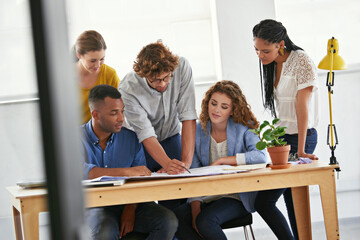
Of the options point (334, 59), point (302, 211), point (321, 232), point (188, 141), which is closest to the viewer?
point (302, 211)

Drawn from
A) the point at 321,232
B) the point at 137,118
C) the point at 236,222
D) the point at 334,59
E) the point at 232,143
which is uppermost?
the point at 334,59

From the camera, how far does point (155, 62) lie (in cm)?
188

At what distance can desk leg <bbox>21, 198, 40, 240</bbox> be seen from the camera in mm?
1660

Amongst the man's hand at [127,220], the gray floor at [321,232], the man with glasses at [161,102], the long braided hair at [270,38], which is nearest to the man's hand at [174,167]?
the man with glasses at [161,102]

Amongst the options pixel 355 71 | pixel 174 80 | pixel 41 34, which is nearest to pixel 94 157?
pixel 174 80

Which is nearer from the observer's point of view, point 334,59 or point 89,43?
point 89,43

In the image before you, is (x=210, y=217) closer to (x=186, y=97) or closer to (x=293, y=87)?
(x=186, y=97)

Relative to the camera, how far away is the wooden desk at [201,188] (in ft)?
5.49

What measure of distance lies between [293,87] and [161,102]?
23.4 inches

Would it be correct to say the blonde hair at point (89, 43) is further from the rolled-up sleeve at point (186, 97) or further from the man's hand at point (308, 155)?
the man's hand at point (308, 155)

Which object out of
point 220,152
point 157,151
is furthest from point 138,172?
point 220,152

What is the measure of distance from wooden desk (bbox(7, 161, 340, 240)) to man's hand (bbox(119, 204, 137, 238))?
0.20 meters

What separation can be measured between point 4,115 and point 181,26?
68.8 inches

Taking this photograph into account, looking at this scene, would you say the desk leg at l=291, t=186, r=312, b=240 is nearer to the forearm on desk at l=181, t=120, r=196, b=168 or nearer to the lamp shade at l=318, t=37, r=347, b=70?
the forearm on desk at l=181, t=120, r=196, b=168
